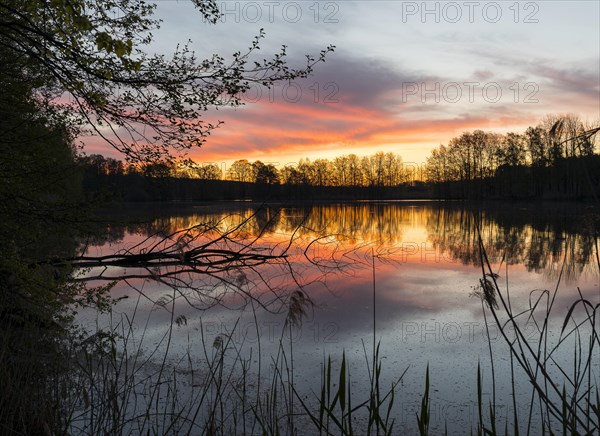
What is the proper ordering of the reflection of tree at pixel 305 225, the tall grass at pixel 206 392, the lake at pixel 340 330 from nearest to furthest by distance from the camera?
the tall grass at pixel 206 392 → the lake at pixel 340 330 → the reflection of tree at pixel 305 225

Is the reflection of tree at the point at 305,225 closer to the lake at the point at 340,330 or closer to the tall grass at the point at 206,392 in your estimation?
the lake at the point at 340,330

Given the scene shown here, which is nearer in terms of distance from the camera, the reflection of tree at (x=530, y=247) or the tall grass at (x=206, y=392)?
the tall grass at (x=206, y=392)

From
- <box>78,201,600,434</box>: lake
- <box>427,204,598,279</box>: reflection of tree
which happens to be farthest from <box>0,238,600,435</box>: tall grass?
<box>427,204,598,279</box>: reflection of tree

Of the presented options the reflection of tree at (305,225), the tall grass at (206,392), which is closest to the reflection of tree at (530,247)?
the reflection of tree at (305,225)

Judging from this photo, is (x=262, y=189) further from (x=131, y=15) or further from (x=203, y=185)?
(x=131, y=15)

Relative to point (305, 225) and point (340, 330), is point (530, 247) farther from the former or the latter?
point (305, 225)

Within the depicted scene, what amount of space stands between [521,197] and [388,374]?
76426mm

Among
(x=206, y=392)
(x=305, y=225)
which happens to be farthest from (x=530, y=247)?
(x=206, y=392)

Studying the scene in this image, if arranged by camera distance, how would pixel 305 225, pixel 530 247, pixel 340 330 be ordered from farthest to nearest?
pixel 305 225
pixel 530 247
pixel 340 330

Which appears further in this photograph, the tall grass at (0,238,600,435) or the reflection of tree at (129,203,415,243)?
the reflection of tree at (129,203,415,243)

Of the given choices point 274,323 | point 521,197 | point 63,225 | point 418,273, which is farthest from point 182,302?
point 521,197

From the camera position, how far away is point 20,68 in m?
5.89

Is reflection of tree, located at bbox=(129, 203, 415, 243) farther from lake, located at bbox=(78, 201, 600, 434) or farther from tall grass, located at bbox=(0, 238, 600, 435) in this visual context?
tall grass, located at bbox=(0, 238, 600, 435)

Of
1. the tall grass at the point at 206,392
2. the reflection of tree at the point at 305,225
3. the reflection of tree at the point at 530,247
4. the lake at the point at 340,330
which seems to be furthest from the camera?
the reflection of tree at the point at 305,225
